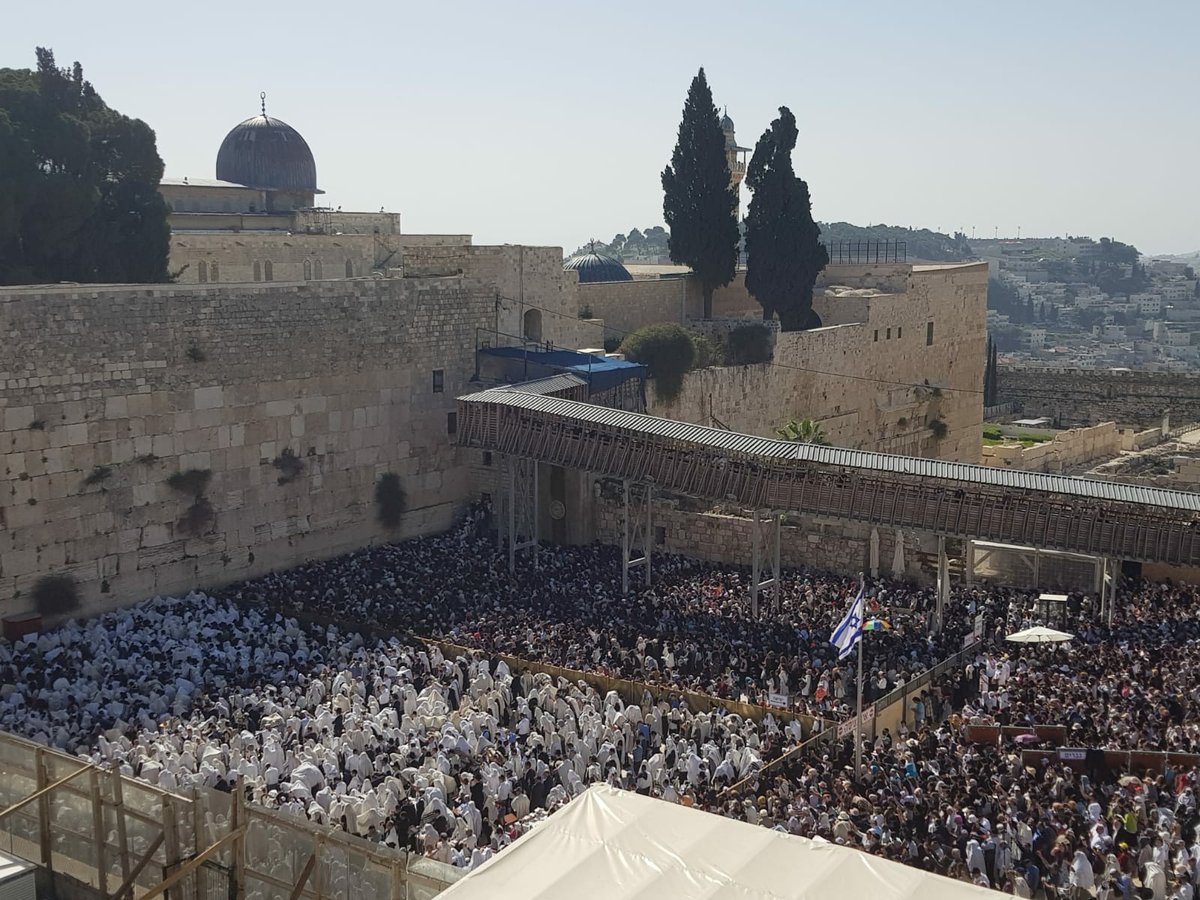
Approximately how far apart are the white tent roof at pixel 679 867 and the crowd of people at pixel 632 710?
3.56 metres

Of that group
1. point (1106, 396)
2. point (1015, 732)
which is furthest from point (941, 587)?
point (1106, 396)

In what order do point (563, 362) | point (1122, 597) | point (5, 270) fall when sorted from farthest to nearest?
1. point (563, 362)
2. point (5, 270)
3. point (1122, 597)

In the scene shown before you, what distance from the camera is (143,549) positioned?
2027 cm

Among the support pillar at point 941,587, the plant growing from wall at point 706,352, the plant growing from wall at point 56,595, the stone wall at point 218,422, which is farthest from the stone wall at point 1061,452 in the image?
the plant growing from wall at point 56,595

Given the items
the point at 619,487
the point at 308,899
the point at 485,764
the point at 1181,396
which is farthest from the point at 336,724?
the point at 1181,396

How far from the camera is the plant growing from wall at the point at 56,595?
62.2 feet

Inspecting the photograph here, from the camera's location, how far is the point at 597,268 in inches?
1321

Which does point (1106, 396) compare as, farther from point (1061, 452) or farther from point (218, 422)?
point (218, 422)

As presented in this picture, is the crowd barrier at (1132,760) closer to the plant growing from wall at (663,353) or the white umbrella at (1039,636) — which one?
the white umbrella at (1039,636)

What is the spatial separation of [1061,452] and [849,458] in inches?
790

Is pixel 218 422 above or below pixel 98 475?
above

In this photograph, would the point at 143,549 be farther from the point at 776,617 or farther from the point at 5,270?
the point at 776,617

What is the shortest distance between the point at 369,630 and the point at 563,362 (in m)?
7.78

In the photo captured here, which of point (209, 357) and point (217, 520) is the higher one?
point (209, 357)
